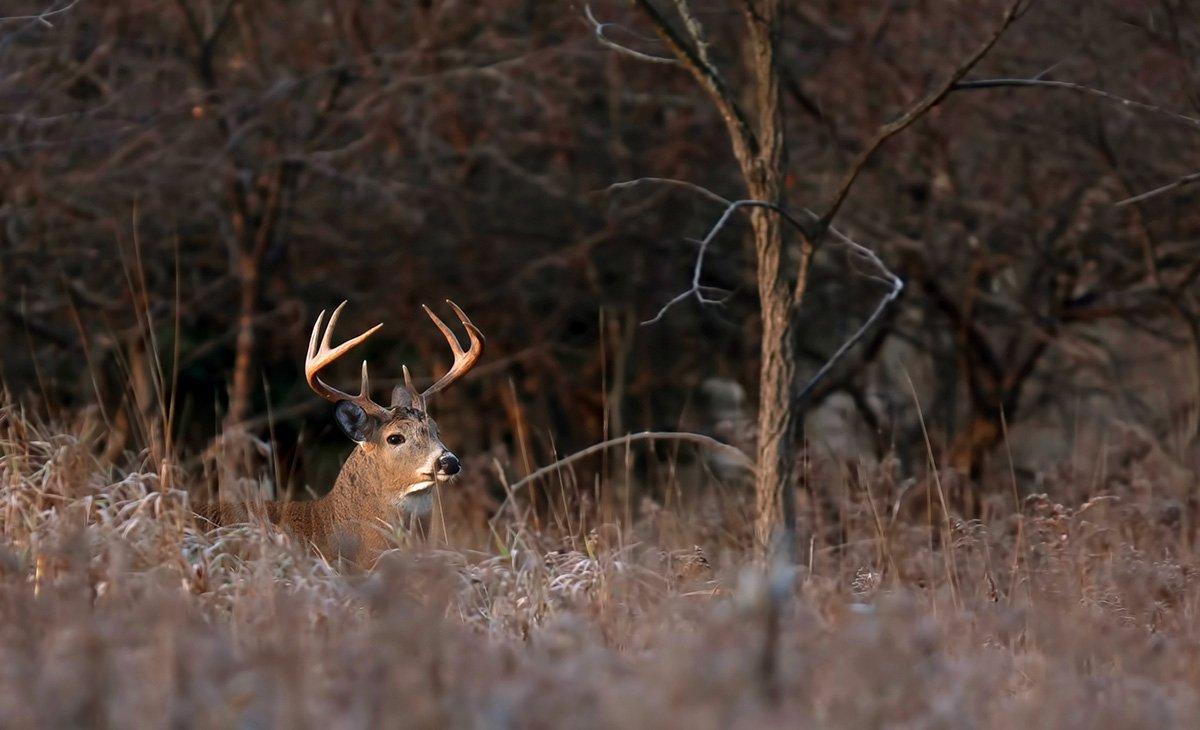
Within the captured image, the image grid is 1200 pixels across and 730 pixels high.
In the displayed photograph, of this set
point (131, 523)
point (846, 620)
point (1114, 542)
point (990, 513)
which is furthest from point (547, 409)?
point (846, 620)

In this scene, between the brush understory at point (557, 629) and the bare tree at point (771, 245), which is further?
the bare tree at point (771, 245)

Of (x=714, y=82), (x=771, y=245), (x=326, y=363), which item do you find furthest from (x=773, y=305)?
(x=326, y=363)

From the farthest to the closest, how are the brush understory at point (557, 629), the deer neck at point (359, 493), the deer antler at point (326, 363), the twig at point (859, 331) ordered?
the deer neck at point (359, 493) → the deer antler at point (326, 363) → the twig at point (859, 331) → the brush understory at point (557, 629)

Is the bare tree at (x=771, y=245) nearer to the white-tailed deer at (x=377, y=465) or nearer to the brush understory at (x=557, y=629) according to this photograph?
the brush understory at (x=557, y=629)

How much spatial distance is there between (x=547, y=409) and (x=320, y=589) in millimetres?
8282

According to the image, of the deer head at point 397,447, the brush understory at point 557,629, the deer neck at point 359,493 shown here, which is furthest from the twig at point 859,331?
the deer neck at point 359,493

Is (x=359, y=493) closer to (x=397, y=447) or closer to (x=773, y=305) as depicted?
(x=397, y=447)

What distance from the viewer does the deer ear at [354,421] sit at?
275 inches

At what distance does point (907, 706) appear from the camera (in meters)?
3.09

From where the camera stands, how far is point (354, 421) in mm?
7039

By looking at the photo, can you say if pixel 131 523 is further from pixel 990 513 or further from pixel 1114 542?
pixel 990 513

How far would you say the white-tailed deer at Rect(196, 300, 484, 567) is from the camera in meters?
6.61

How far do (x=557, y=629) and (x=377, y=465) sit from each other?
328cm

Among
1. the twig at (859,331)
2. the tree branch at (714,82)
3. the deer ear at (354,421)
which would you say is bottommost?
the deer ear at (354,421)
